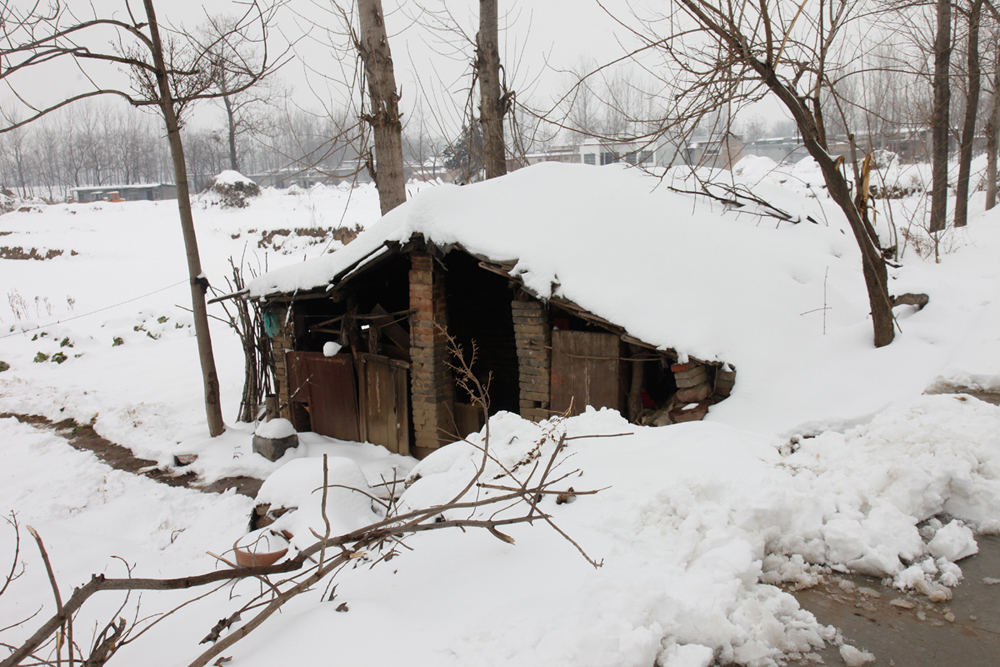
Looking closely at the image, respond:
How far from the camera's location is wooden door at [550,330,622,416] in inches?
252

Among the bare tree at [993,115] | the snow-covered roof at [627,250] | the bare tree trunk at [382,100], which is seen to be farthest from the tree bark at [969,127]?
the bare tree trunk at [382,100]

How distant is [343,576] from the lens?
3.34m

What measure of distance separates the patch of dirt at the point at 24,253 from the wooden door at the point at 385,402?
21.2 m

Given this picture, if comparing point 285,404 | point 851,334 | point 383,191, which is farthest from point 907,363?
point 285,404

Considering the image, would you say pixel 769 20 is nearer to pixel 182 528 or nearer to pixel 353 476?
pixel 353 476

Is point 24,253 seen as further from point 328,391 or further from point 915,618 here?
point 915,618

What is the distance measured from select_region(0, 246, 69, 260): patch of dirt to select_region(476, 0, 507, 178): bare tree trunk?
20.4m

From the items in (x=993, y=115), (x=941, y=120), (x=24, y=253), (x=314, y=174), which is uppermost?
(x=314, y=174)

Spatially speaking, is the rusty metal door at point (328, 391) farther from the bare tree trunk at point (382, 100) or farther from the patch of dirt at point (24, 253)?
the patch of dirt at point (24, 253)

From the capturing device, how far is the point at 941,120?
11.8 metres

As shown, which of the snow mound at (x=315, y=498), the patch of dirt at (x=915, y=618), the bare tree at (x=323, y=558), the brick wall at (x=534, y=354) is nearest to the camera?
the bare tree at (x=323, y=558)

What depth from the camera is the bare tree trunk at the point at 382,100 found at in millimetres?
8891

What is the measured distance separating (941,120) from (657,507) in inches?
508

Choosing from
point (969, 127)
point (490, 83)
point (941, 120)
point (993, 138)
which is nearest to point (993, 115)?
Answer: point (993, 138)
